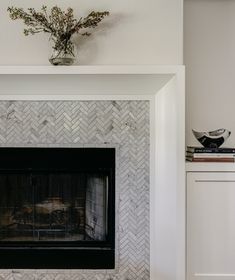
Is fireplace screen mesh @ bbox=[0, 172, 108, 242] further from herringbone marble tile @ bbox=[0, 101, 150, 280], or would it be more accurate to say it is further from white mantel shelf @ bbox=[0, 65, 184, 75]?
white mantel shelf @ bbox=[0, 65, 184, 75]

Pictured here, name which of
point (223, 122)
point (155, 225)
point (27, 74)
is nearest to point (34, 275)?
point (155, 225)

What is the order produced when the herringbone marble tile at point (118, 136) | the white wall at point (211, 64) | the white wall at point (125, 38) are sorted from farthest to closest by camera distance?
the white wall at point (211, 64) → the herringbone marble tile at point (118, 136) → the white wall at point (125, 38)

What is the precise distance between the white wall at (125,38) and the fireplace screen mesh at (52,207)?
786 mm

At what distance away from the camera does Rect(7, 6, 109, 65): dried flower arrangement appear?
2072 millimetres

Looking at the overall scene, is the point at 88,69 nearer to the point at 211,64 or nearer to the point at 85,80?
the point at 85,80

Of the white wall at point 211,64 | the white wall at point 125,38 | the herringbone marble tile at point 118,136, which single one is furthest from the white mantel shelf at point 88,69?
the white wall at point 211,64

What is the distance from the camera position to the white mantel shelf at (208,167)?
213 centimetres

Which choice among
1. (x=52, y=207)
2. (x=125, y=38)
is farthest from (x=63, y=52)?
(x=52, y=207)

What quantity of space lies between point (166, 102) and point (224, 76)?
57 cm

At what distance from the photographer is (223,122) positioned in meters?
2.51

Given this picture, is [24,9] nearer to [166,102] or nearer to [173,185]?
[166,102]

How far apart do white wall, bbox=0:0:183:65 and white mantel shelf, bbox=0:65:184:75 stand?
112 millimetres

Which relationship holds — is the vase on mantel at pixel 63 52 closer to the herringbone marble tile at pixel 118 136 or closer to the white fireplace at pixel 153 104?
the white fireplace at pixel 153 104

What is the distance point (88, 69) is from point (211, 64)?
0.97 metres
